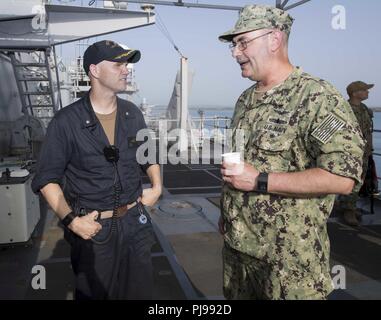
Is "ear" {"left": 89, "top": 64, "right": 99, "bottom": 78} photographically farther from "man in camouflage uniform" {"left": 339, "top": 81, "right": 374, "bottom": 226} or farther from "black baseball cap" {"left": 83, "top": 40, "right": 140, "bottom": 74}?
"man in camouflage uniform" {"left": 339, "top": 81, "right": 374, "bottom": 226}

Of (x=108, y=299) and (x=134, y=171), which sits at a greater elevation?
(x=134, y=171)

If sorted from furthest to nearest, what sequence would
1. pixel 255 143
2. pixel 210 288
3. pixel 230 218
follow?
pixel 210 288 → pixel 230 218 → pixel 255 143

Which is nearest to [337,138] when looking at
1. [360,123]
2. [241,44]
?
[241,44]

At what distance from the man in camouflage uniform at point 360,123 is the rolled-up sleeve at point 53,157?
3.77 metres

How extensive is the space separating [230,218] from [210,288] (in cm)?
164

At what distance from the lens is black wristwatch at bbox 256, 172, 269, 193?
170 cm

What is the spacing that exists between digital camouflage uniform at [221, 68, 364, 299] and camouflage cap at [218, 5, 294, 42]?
26 cm

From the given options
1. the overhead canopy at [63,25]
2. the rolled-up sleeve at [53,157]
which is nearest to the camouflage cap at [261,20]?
the rolled-up sleeve at [53,157]

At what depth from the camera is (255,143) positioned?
1.89 m

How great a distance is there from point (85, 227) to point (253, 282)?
1073 mm

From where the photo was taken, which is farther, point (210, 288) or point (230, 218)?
point (210, 288)

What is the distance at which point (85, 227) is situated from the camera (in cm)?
215
